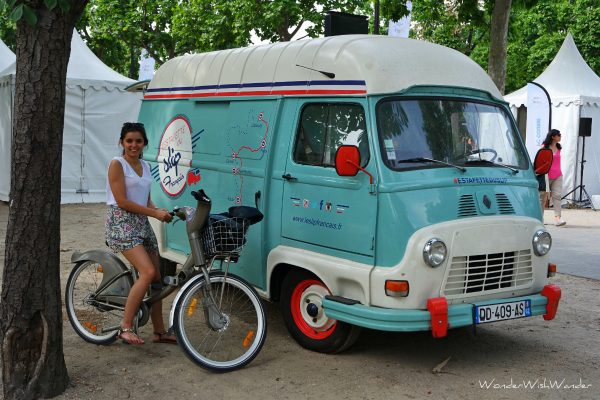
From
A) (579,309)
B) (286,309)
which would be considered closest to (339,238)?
(286,309)

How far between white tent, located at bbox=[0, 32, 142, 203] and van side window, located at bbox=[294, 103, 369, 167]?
37.7ft

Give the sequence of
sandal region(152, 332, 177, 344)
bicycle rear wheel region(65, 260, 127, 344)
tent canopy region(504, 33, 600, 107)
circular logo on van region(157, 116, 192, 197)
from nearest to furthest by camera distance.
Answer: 1. bicycle rear wheel region(65, 260, 127, 344)
2. sandal region(152, 332, 177, 344)
3. circular logo on van region(157, 116, 192, 197)
4. tent canopy region(504, 33, 600, 107)

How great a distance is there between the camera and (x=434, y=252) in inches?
204

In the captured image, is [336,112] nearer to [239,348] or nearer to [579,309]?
[239,348]

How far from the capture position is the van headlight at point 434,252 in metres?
5.16

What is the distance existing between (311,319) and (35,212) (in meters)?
2.32

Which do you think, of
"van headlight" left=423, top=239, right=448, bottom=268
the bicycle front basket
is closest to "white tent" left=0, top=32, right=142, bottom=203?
the bicycle front basket

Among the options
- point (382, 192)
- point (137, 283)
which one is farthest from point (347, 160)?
point (137, 283)

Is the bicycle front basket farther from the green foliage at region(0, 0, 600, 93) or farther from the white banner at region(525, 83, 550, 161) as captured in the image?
the green foliage at region(0, 0, 600, 93)

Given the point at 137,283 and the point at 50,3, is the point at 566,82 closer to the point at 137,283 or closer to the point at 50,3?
the point at 137,283

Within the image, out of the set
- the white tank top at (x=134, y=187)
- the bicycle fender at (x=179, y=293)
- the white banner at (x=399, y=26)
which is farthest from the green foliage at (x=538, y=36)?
the bicycle fender at (x=179, y=293)

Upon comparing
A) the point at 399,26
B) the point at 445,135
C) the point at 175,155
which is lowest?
the point at 175,155

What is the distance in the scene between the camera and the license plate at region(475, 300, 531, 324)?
17.5 ft

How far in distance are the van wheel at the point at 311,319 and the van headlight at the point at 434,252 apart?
87 centimetres
